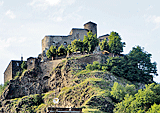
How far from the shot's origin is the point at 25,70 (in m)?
79.2

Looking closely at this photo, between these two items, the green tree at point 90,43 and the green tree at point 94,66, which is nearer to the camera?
the green tree at point 94,66

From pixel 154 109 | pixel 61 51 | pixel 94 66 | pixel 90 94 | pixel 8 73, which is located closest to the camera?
pixel 154 109

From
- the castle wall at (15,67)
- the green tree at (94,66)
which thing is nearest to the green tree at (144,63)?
the green tree at (94,66)

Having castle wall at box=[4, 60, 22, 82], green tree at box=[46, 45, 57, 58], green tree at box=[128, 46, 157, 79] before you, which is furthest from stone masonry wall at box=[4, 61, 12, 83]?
green tree at box=[128, 46, 157, 79]

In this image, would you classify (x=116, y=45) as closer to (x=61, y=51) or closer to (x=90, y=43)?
(x=90, y=43)

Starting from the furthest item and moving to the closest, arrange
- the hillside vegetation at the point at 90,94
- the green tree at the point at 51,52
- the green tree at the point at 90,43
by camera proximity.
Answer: the green tree at the point at 51,52, the green tree at the point at 90,43, the hillside vegetation at the point at 90,94

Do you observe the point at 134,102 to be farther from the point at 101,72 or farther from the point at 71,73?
the point at 71,73

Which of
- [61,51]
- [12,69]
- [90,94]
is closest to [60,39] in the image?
[61,51]

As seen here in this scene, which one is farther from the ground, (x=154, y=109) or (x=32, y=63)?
(x=32, y=63)

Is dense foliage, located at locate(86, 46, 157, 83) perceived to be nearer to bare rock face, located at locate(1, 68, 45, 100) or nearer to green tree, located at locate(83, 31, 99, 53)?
green tree, located at locate(83, 31, 99, 53)

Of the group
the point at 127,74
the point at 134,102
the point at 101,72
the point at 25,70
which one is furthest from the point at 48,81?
the point at 134,102

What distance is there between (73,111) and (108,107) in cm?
2168

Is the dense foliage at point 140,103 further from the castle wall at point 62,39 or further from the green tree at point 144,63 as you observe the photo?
A: the castle wall at point 62,39

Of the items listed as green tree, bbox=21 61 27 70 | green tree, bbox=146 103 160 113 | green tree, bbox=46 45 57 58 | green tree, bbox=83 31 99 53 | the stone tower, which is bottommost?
green tree, bbox=146 103 160 113
